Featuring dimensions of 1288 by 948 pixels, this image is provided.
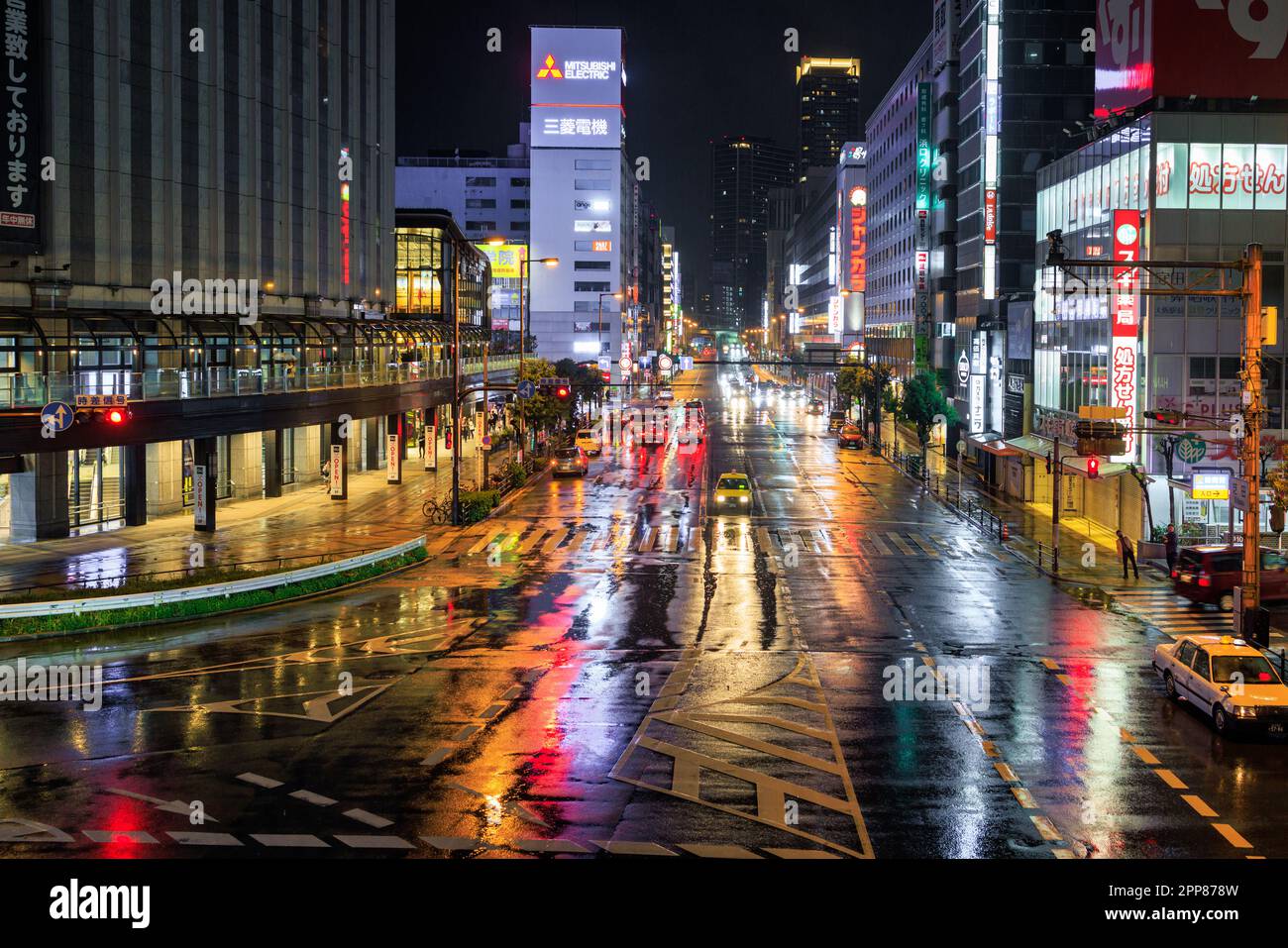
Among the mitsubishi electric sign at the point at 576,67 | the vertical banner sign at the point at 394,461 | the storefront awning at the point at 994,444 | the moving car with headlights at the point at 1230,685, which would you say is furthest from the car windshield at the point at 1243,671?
the mitsubishi electric sign at the point at 576,67

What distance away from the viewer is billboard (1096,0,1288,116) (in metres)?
47.5

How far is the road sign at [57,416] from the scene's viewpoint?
1366 inches

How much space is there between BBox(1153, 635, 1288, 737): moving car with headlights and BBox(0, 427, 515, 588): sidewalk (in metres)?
26.4

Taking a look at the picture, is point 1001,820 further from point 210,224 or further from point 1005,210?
point 1005,210

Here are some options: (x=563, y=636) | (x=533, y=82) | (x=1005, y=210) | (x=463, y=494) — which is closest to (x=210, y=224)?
(x=463, y=494)

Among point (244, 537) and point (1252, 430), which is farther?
point (244, 537)

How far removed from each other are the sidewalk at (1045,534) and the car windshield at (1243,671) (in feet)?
55.3

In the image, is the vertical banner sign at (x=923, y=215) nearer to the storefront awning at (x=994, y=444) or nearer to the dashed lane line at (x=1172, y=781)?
the storefront awning at (x=994, y=444)

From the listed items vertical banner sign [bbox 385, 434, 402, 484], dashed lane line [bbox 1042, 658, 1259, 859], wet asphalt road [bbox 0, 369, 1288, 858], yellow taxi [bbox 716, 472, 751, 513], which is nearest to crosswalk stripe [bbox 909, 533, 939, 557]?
wet asphalt road [bbox 0, 369, 1288, 858]

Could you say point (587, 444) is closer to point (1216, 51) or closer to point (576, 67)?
point (1216, 51)

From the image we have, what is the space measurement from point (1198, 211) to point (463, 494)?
2979cm

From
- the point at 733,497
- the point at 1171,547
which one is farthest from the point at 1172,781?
the point at 733,497

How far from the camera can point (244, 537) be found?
152ft

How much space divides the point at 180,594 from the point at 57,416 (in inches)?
283
